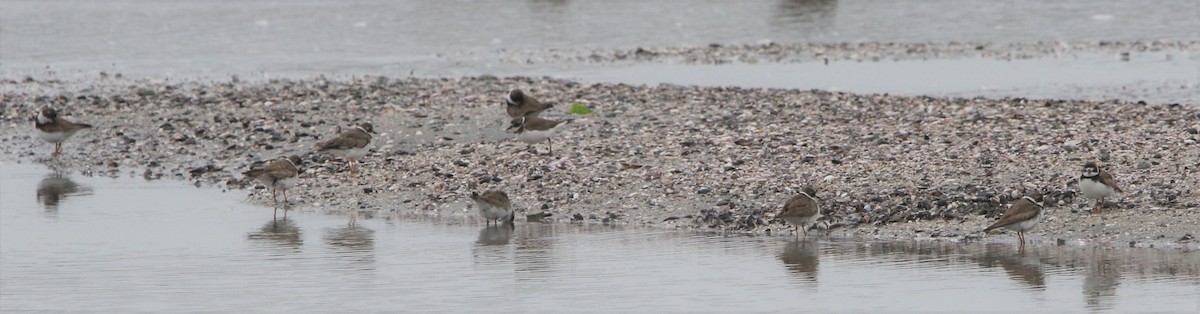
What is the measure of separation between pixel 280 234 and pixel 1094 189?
8458mm

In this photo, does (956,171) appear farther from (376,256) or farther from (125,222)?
(125,222)

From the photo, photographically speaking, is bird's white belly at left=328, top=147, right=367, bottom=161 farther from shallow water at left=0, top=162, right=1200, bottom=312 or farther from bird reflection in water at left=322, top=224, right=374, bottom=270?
bird reflection in water at left=322, top=224, right=374, bottom=270

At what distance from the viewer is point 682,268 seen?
14.3 meters

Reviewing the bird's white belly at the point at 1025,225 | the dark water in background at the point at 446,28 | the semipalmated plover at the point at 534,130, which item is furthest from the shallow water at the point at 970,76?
the bird's white belly at the point at 1025,225

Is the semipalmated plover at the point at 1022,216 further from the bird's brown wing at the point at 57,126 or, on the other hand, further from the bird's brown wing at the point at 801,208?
the bird's brown wing at the point at 57,126

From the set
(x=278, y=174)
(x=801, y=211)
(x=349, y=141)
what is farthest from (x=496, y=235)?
(x=349, y=141)

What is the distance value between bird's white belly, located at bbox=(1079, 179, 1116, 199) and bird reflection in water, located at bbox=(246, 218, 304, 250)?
785 cm

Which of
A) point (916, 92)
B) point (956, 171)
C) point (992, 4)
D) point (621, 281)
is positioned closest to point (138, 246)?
point (621, 281)

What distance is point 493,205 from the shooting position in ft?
55.7

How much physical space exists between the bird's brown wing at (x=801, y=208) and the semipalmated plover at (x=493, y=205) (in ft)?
10.4

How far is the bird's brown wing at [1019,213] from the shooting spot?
14.8 meters

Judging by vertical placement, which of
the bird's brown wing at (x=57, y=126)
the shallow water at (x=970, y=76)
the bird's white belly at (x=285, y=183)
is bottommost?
the bird's white belly at (x=285, y=183)

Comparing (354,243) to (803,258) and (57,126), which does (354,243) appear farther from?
(57,126)

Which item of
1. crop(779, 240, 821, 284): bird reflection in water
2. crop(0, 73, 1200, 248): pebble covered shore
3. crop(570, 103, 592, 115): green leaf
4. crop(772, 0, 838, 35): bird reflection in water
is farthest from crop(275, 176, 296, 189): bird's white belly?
crop(772, 0, 838, 35): bird reflection in water
